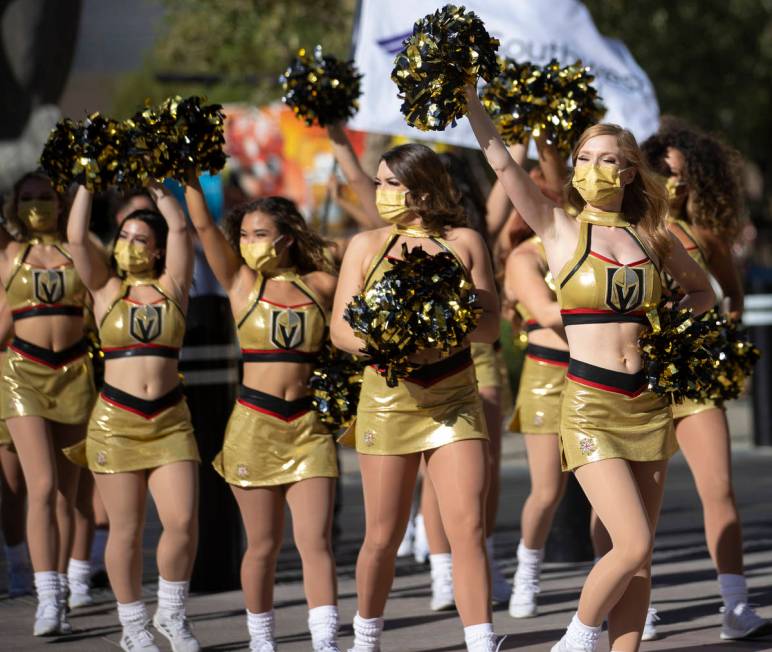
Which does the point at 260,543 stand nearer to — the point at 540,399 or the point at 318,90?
the point at 540,399

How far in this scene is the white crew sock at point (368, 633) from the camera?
5680 mm

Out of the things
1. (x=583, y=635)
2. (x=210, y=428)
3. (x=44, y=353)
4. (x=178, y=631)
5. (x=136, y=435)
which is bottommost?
(x=178, y=631)

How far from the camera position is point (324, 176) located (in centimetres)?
2559

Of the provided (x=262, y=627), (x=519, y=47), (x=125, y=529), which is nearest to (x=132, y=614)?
A: (x=125, y=529)

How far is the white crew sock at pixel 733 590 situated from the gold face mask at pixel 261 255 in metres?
2.32

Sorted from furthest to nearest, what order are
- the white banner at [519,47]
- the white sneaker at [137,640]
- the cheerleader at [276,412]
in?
the white banner at [519,47]
the white sneaker at [137,640]
the cheerleader at [276,412]

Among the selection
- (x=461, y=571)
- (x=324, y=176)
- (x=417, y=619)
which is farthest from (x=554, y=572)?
(x=324, y=176)

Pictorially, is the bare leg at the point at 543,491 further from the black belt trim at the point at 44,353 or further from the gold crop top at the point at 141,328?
the black belt trim at the point at 44,353

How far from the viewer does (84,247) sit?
21.5 ft

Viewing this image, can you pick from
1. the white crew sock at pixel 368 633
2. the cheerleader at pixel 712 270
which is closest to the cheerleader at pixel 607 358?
the white crew sock at pixel 368 633

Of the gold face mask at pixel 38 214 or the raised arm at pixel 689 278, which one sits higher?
the gold face mask at pixel 38 214

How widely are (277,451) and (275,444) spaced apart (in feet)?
0.11

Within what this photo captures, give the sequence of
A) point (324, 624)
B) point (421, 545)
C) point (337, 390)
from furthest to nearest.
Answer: point (421, 545) < point (337, 390) < point (324, 624)

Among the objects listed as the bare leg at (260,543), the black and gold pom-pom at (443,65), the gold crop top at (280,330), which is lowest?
the bare leg at (260,543)
